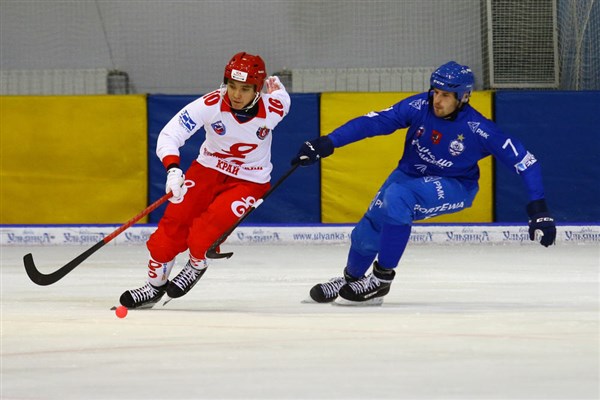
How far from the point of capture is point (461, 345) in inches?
148

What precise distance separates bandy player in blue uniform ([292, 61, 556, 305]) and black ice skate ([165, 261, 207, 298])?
1.79 feet

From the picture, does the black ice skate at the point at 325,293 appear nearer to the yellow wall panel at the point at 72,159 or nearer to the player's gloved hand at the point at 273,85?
the player's gloved hand at the point at 273,85

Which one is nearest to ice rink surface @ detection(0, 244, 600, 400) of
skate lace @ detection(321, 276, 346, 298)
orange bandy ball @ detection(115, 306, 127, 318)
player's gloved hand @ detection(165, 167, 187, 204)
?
orange bandy ball @ detection(115, 306, 127, 318)

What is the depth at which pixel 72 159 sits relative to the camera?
8.80 m

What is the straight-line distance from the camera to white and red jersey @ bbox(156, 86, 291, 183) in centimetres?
480

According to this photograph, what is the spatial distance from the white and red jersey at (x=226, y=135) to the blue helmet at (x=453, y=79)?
76cm

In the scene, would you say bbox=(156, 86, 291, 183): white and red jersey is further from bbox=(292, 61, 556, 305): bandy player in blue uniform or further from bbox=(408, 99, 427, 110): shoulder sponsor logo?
bbox=(408, 99, 427, 110): shoulder sponsor logo

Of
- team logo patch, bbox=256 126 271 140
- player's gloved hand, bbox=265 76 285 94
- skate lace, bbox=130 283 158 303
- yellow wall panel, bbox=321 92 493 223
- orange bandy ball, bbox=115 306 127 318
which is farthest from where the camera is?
yellow wall panel, bbox=321 92 493 223

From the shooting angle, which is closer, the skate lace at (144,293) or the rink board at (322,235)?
the skate lace at (144,293)

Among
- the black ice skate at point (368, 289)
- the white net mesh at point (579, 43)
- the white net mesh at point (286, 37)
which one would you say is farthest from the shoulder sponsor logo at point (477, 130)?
the white net mesh at point (286, 37)

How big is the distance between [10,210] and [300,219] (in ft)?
7.74

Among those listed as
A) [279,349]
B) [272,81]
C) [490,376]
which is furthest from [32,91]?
[490,376]

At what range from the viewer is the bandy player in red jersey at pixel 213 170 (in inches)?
187

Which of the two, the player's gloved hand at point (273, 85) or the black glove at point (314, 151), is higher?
the player's gloved hand at point (273, 85)
